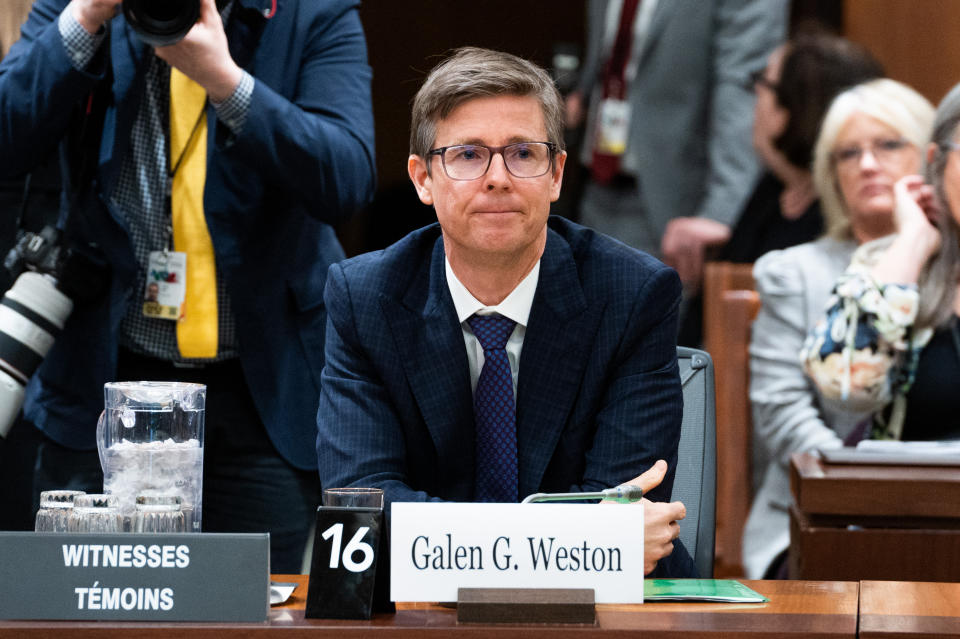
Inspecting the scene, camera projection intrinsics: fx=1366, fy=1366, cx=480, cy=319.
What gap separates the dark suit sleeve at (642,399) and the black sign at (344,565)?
0.52 metres

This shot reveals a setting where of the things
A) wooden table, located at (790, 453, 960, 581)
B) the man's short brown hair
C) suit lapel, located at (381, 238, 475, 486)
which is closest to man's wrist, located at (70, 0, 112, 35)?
the man's short brown hair

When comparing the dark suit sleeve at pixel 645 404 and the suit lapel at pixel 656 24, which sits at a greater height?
the suit lapel at pixel 656 24

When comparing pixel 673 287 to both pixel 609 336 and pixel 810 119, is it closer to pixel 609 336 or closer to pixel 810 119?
pixel 609 336

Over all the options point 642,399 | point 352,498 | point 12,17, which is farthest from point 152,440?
point 12,17

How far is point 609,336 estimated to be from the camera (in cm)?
178

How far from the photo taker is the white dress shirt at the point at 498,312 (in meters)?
1.81

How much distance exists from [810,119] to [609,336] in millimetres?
1882

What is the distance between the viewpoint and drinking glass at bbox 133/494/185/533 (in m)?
1.31

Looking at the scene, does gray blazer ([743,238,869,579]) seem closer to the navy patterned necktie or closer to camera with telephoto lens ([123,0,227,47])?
the navy patterned necktie

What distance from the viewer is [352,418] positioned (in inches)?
69.1

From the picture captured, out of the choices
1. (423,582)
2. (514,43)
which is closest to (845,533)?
(423,582)

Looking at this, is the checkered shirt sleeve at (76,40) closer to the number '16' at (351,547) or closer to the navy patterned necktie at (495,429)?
the navy patterned necktie at (495,429)

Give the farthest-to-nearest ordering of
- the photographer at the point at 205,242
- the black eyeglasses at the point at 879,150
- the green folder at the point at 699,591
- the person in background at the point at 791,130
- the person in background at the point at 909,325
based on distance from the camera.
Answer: the person in background at the point at 791,130 → the black eyeglasses at the point at 879,150 → the person in background at the point at 909,325 → the photographer at the point at 205,242 → the green folder at the point at 699,591

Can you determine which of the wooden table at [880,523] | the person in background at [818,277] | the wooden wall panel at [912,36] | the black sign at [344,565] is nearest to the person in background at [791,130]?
the person in background at [818,277]
